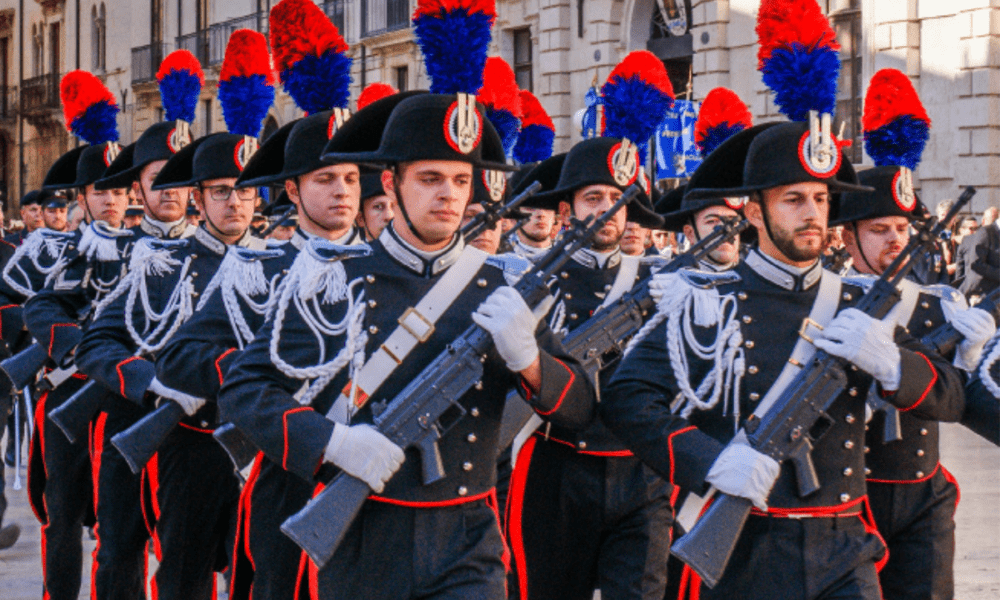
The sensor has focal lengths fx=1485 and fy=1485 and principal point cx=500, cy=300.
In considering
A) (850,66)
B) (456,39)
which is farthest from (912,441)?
(850,66)

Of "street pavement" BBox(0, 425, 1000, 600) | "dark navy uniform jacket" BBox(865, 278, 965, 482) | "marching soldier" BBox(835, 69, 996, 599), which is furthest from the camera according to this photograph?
"street pavement" BBox(0, 425, 1000, 600)

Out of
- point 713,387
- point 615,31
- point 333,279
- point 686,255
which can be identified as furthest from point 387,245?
point 615,31

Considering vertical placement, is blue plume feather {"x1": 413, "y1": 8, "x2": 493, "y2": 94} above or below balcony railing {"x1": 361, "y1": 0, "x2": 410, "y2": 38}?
→ below

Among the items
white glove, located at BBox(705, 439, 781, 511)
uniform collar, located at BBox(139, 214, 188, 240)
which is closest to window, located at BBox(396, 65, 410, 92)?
uniform collar, located at BBox(139, 214, 188, 240)

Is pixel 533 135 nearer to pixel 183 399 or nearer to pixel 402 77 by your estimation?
pixel 183 399

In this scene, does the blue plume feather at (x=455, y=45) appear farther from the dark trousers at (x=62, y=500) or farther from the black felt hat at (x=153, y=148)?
the dark trousers at (x=62, y=500)

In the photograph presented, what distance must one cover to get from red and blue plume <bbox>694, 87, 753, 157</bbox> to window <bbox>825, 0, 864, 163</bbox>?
32.0ft

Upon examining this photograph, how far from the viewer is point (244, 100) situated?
20.7ft

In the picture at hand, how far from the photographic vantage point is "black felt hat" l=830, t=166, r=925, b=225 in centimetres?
554

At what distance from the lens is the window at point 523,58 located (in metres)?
22.3

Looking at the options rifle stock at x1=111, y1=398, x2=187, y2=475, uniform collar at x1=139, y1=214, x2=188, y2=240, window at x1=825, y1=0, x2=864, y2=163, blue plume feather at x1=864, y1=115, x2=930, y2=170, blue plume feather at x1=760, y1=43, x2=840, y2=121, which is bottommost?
rifle stock at x1=111, y1=398, x2=187, y2=475

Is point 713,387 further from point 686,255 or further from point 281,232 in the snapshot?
point 281,232

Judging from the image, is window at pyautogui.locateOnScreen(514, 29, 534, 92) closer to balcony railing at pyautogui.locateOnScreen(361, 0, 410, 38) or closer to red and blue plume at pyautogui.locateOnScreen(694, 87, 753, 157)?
balcony railing at pyautogui.locateOnScreen(361, 0, 410, 38)

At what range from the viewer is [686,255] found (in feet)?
18.6
